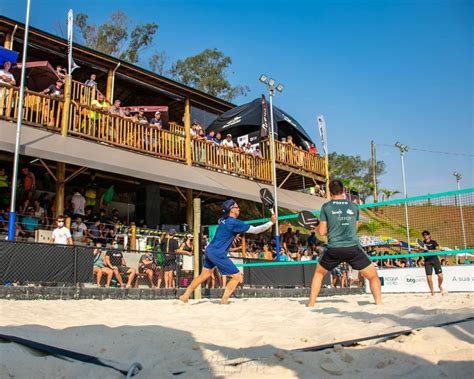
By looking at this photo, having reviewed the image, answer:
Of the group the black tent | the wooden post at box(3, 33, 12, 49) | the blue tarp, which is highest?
the wooden post at box(3, 33, 12, 49)

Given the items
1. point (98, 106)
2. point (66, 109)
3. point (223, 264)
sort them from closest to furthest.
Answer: point (223, 264), point (66, 109), point (98, 106)

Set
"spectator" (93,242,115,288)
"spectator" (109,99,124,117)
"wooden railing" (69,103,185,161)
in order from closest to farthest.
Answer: "spectator" (93,242,115,288) → "wooden railing" (69,103,185,161) → "spectator" (109,99,124,117)

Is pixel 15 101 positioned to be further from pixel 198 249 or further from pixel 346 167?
pixel 346 167

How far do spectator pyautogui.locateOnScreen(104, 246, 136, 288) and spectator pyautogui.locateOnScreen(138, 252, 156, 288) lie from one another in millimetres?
220

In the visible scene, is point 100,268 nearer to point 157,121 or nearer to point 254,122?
point 157,121

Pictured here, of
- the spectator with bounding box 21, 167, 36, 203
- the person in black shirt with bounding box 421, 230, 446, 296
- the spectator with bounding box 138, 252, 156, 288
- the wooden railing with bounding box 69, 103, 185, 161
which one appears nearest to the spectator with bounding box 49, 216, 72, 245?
the spectator with bounding box 138, 252, 156, 288

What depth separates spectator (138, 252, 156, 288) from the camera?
10.6 m

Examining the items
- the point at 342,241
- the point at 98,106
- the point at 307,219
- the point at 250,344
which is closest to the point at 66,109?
the point at 98,106

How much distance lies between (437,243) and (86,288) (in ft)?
23.3

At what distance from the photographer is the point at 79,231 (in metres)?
12.7

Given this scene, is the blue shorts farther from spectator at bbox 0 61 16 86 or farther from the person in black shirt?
spectator at bbox 0 61 16 86

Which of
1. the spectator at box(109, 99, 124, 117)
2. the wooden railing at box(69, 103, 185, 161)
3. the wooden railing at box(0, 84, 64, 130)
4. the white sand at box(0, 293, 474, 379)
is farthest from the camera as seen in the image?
the spectator at box(109, 99, 124, 117)

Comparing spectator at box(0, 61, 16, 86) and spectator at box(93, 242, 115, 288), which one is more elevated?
spectator at box(0, 61, 16, 86)

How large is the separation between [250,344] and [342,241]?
279 centimetres
